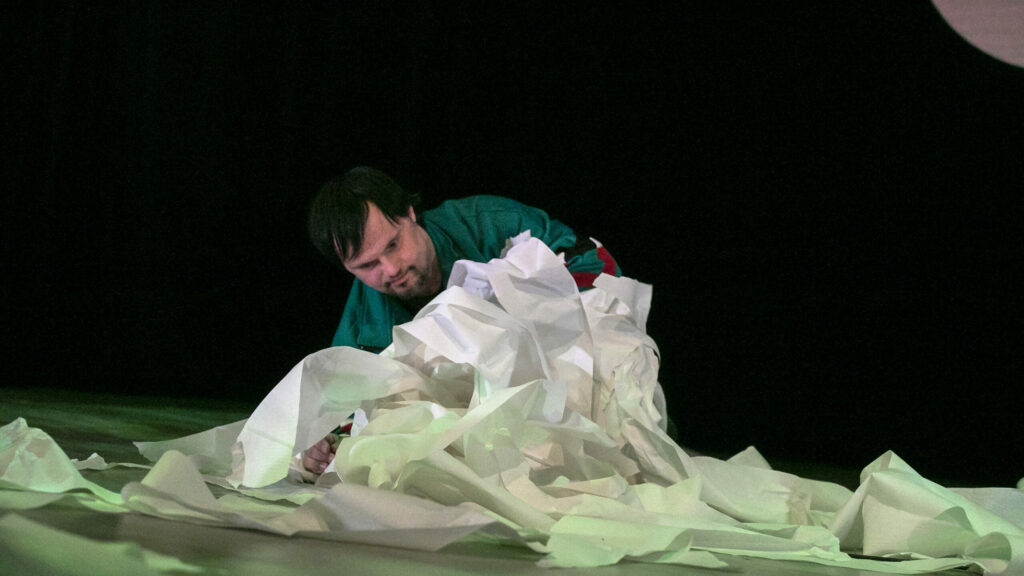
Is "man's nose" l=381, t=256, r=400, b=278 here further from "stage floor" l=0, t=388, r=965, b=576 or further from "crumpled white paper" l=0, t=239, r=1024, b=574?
"stage floor" l=0, t=388, r=965, b=576

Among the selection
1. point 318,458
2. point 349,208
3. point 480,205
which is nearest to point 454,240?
point 480,205

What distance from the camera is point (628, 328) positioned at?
1.23m

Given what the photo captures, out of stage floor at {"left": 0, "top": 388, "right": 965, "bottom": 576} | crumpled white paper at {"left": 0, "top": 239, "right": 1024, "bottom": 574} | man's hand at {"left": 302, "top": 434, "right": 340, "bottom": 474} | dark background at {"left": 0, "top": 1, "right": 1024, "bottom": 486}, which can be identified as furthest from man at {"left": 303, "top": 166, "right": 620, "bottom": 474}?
dark background at {"left": 0, "top": 1, "right": 1024, "bottom": 486}

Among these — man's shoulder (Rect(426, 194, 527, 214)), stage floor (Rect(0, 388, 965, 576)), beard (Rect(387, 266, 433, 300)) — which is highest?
man's shoulder (Rect(426, 194, 527, 214))

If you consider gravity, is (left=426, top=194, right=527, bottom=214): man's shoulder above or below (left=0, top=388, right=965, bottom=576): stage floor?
above

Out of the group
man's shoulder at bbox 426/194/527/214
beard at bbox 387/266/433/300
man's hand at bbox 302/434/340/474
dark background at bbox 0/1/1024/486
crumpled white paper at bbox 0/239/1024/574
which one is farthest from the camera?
dark background at bbox 0/1/1024/486

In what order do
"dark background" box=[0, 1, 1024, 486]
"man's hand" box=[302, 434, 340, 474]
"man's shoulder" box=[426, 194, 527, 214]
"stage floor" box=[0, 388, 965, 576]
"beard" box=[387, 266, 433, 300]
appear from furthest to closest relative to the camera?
"dark background" box=[0, 1, 1024, 486], "man's shoulder" box=[426, 194, 527, 214], "beard" box=[387, 266, 433, 300], "man's hand" box=[302, 434, 340, 474], "stage floor" box=[0, 388, 965, 576]

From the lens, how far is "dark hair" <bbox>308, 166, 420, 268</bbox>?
4.33 ft

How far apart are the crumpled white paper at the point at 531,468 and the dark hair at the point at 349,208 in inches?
8.0

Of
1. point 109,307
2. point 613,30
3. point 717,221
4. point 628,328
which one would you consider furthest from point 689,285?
point 109,307

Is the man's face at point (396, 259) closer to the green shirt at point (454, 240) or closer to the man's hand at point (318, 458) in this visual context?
the green shirt at point (454, 240)

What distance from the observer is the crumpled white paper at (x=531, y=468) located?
2.40ft

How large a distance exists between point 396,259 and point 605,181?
1101 millimetres

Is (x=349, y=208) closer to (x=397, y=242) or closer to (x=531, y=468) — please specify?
(x=397, y=242)
